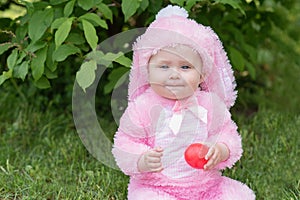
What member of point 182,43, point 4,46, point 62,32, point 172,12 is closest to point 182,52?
point 182,43

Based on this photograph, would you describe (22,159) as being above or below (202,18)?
below

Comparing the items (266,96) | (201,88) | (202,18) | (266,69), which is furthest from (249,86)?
(201,88)

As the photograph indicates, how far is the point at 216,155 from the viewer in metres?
2.16

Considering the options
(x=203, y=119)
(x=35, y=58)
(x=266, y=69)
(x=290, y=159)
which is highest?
(x=203, y=119)

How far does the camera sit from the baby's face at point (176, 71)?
7.14ft

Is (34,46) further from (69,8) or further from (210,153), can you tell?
(210,153)

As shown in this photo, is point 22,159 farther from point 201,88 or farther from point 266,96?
point 266,96

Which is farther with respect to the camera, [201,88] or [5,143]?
[5,143]

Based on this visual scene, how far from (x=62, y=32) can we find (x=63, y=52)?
0.13 metres

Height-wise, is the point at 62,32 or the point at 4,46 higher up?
the point at 62,32

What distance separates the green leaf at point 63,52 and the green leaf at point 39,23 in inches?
4.1

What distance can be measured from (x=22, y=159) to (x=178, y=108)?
88cm

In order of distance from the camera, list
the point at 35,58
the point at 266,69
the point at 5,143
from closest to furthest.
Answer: the point at 35,58 < the point at 5,143 < the point at 266,69

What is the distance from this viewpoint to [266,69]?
4219 millimetres
